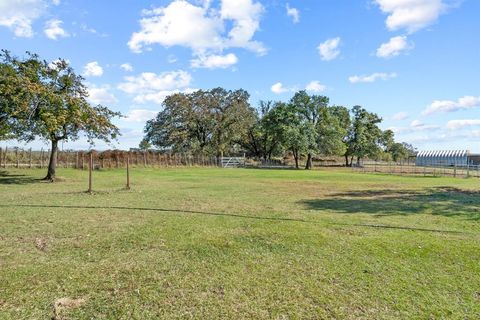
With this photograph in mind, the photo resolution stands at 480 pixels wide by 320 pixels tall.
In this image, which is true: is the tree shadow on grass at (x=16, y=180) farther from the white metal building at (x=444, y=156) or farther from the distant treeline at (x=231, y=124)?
the white metal building at (x=444, y=156)

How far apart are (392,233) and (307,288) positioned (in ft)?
12.8

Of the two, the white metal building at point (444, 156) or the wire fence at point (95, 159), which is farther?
the white metal building at point (444, 156)

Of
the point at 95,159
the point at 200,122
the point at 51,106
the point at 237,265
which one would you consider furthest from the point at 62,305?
the point at 200,122

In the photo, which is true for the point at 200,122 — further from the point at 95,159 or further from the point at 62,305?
the point at 62,305

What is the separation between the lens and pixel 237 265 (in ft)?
17.7

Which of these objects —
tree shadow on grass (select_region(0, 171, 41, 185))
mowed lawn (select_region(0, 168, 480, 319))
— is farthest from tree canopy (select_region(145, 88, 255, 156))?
mowed lawn (select_region(0, 168, 480, 319))

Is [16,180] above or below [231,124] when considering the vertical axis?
below

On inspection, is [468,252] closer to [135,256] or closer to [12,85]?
[135,256]

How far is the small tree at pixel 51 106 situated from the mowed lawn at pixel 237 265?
30.9 feet

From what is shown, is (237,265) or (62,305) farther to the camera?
(237,265)

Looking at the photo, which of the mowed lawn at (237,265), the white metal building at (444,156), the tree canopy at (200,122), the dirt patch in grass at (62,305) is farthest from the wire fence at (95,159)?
the white metal building at (444,156)

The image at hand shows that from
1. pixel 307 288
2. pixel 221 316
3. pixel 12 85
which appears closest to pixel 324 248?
pixel 307 288

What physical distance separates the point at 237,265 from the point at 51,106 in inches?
659

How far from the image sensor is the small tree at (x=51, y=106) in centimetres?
1711
